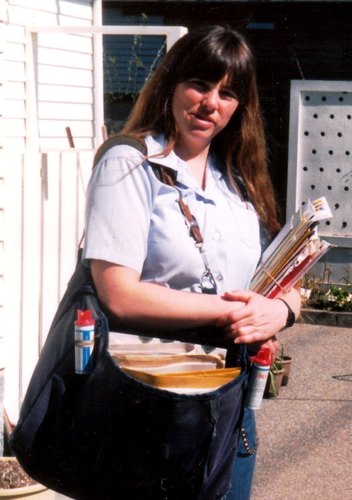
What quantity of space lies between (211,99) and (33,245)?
2.89 metres

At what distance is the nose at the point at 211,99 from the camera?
93.4 inches

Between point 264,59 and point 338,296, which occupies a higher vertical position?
point 264,59

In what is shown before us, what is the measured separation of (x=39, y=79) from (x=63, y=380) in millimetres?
5595

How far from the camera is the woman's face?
93.2 inches

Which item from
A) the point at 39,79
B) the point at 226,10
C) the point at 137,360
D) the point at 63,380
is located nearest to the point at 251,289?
the point at 137,360

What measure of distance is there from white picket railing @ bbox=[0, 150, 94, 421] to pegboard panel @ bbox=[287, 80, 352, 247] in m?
4.63

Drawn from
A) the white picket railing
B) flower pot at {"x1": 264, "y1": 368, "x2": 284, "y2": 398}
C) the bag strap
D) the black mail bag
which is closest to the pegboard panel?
flower pot at {"x1": 264, "y1": 368, "x2": 284, "y2": 398}

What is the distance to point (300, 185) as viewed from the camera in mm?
9812

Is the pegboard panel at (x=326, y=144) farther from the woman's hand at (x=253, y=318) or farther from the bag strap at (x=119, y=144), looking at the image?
the bag strap at (x=119, y=144)

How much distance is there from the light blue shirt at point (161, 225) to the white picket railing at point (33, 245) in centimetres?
248

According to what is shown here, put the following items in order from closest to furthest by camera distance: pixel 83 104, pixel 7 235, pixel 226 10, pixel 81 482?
pixel 81 482 < pixel 7 235 < pixel 83 104 < pixel 226 10

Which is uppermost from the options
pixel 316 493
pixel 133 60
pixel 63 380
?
pixel 133 60

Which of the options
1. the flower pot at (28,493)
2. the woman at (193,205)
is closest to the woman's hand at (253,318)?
the woman at (193,205)

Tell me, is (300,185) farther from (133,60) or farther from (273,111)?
(133,60)
